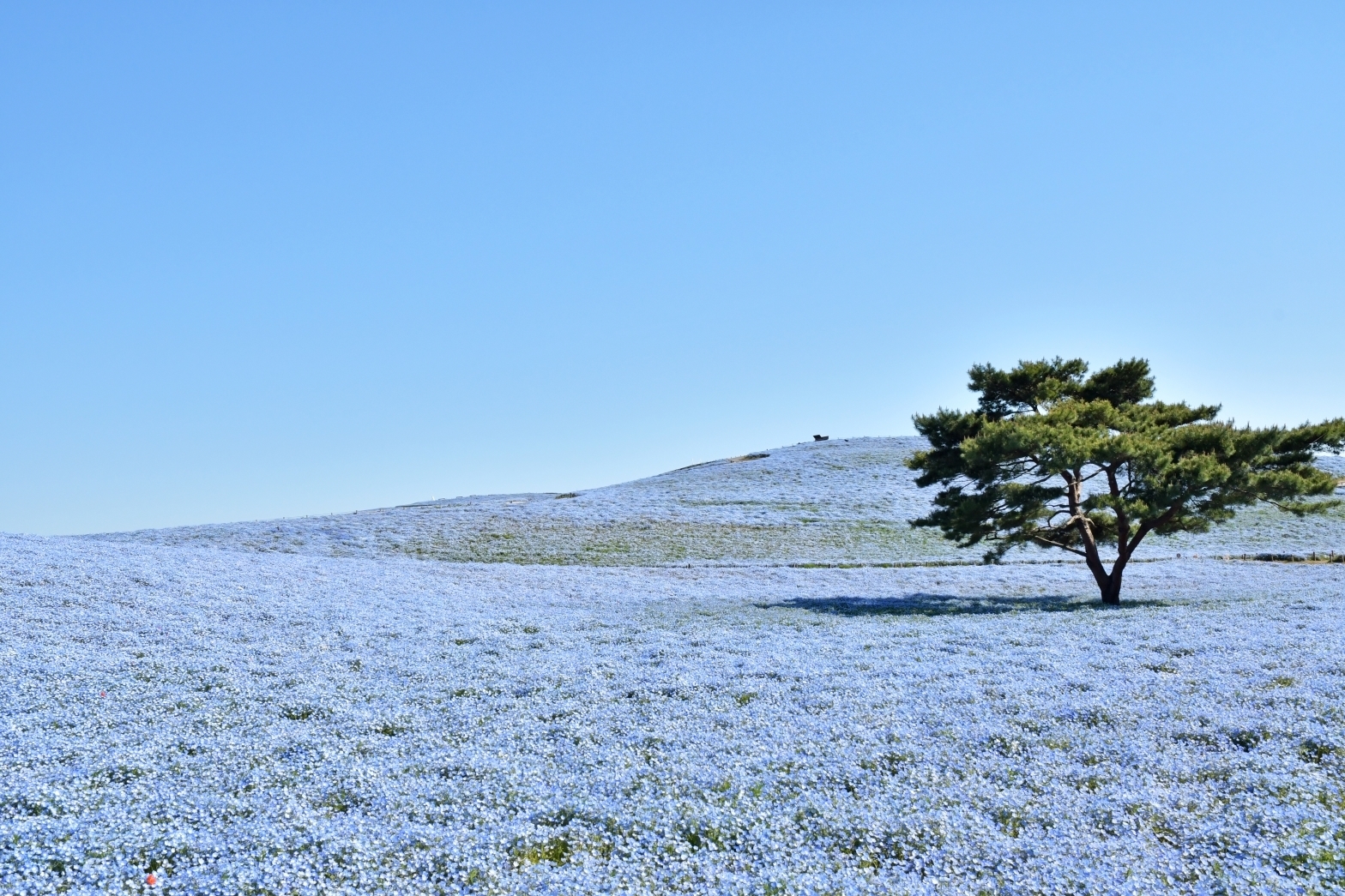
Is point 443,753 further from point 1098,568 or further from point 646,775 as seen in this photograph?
point 1098,568

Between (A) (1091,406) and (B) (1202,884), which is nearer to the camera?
(B) (1202,884)

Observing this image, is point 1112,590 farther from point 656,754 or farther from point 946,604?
point 656,754

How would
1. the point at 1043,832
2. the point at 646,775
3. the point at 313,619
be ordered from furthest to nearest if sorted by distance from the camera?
the point at 313,619
the point at 646,775
the point at 1043,832

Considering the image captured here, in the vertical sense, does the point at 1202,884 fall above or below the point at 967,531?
below

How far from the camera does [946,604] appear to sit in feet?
77.0

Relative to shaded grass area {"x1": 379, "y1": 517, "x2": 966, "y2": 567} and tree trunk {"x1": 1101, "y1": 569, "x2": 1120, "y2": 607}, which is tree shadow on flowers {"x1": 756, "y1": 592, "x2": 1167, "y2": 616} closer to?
tree trunk {"x1": 1101, "y1": 569, "x2": 1120, "y2": 607}

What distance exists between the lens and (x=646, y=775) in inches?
321

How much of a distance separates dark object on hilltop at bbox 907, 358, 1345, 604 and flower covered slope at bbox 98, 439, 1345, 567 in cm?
1073

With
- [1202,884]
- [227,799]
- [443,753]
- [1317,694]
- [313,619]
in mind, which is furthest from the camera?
[313,619]

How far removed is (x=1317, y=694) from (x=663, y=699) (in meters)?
8.35

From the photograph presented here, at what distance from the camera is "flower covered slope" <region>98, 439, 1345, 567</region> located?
37.0 meters

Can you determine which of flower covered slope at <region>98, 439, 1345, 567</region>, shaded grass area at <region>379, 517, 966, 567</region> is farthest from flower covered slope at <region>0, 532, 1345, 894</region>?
flower covered slope at <region>98, 439, 1345, 567</region>

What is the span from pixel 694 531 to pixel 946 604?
66.0ft

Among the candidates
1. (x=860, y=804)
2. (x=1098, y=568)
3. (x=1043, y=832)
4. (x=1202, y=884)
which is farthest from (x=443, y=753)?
(x=1098, y=568)
